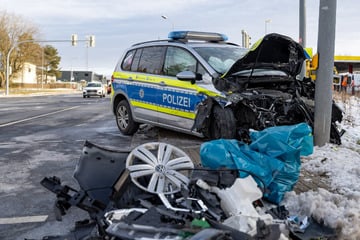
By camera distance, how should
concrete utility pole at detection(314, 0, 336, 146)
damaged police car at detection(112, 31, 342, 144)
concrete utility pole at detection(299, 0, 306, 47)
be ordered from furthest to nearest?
1. concrete utility pole at detection(299, 0, 306, 47)
2. concrete utility pole at detection(314, 0, 336, 146)
3. damaged police car at detection(112, 31, 342, 144)

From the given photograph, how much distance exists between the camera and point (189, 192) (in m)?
3.27

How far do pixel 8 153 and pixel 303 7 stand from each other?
28.3 ft

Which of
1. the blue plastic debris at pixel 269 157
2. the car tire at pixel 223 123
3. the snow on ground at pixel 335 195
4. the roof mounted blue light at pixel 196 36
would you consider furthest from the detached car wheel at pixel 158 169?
the roof mounted blue light at pixel 196 36

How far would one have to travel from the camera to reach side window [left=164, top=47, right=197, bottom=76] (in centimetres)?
721

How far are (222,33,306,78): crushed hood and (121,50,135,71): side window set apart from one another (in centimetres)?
325

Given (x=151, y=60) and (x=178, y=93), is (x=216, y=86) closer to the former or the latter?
(x=178, y=93)

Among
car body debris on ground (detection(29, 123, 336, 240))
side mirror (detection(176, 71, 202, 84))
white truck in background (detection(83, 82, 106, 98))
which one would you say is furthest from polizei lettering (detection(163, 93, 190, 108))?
white truck in background (detection(83, 82, 106, 98))

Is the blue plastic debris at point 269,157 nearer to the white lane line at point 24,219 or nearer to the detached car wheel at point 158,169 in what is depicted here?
the detached car wheel at point 158,169

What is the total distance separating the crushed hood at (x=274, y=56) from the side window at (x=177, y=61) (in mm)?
1028

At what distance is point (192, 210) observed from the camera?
2.84 meters

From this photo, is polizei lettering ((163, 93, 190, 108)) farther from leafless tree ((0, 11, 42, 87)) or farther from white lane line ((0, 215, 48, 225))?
leafless tree ((0, 11, 42, 87))

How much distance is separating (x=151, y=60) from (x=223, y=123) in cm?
310

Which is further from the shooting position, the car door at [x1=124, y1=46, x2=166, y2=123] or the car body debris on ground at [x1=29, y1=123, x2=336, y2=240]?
the car door at [x1=124, y1=46, x2=166, y2=123]

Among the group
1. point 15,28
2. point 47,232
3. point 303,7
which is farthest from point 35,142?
point 15,28
